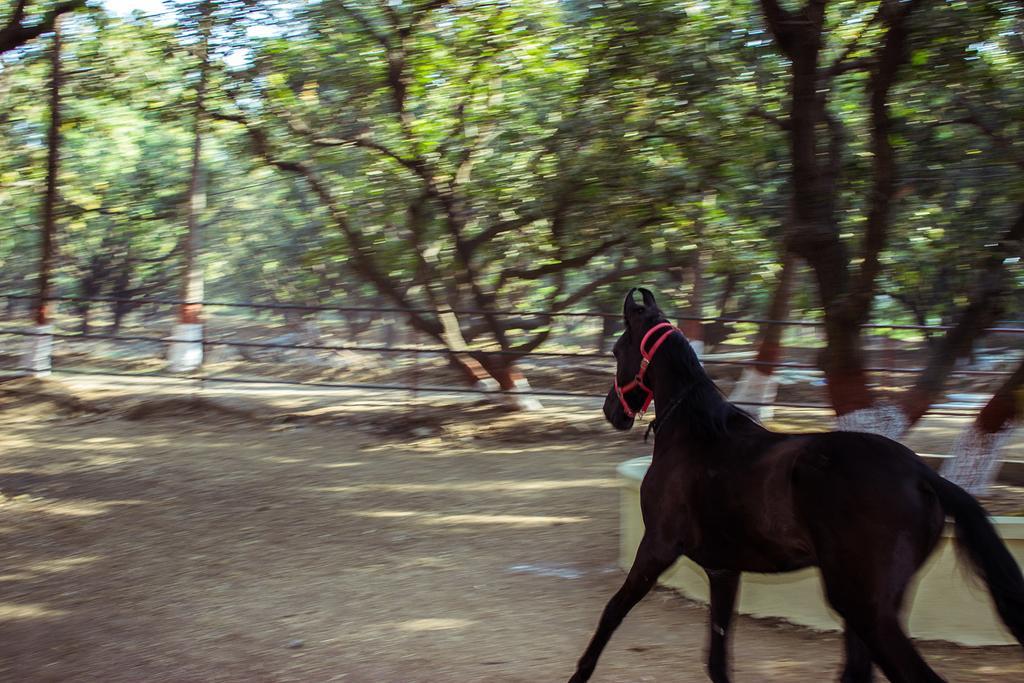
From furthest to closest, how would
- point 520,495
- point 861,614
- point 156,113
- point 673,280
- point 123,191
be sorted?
1. point 123,191
2. point 673,280
3. point 156,113
4. point 520,495
5. point 861,614

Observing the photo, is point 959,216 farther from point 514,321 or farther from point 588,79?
point 514,321

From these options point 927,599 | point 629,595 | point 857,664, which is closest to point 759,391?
point 927,599

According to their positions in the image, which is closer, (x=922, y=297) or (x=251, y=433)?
(x=922, y=297)

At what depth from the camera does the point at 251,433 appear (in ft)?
36.4

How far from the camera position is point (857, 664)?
3680 mm

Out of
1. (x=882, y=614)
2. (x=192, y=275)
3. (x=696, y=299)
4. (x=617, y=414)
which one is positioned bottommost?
(x=882, y=614)

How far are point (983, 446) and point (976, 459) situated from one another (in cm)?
9

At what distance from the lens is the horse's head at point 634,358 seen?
13.8ft

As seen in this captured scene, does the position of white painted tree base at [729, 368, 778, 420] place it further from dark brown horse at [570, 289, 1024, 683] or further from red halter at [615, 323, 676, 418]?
dark brown horse at [570, 289, 1024, 683]

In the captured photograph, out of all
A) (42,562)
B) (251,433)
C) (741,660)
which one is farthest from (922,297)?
(42,562)

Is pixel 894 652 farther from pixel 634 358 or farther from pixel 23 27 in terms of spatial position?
pixel 23 27

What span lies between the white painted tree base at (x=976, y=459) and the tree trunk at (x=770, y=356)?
13.3 ft

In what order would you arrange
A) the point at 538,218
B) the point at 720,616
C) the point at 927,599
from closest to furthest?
the point at 720,616
the point at 927,599
the point at 538,218

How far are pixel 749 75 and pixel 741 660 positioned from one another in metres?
6.11
